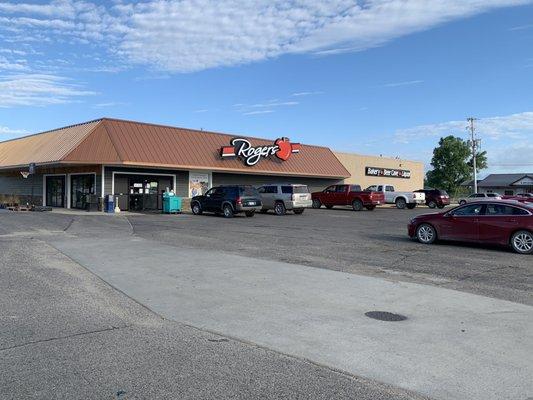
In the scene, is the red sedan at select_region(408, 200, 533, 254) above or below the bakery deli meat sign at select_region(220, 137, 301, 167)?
below

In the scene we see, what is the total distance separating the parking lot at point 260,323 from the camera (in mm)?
4703

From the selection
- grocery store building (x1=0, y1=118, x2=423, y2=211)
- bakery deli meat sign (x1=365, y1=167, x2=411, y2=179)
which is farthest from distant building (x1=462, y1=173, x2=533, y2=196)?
grocery store building (x1=0, y1=118, x2=423, y2=211)

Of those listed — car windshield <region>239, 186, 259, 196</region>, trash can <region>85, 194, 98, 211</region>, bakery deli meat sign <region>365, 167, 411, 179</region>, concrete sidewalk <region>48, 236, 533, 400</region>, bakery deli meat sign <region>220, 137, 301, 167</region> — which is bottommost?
concrete sidewalk <region>48, 236, 533, 400</region>

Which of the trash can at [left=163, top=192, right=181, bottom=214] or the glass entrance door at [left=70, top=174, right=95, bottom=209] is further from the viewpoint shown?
the glass entrance door at [left=70, top=174, right=95, bottom=209]

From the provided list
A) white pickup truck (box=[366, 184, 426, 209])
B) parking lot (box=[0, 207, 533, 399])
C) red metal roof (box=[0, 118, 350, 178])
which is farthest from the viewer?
white pickup truck (box=[366, 184, 426, 209])

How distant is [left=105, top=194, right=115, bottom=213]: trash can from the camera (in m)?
29.2

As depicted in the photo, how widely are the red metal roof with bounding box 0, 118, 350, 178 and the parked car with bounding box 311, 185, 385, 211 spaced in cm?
314

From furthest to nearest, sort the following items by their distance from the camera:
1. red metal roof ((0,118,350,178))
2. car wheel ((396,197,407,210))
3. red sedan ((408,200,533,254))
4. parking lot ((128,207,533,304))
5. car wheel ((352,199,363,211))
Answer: car wheel ((396,197,407,210)), car wheel ((352,199,363,211)), red metal roof ((0,118,350,178)), red sedan ((408,200,533,254)), parking lot ((128,207,533,304))

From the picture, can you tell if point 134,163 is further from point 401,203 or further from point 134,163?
point 401,203

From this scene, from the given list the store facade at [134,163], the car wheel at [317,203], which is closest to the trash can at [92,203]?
the store facade at [134,163]

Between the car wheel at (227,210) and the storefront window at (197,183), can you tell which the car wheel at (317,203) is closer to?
the storefront window at (197,183)

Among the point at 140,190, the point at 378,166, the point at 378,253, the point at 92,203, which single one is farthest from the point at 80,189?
the point at 378,166

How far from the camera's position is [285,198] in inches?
1228

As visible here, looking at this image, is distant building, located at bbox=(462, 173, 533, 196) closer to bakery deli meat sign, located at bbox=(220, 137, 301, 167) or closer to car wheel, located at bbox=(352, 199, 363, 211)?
car wheel, located at bbox=(352, 199, 363, 211)
